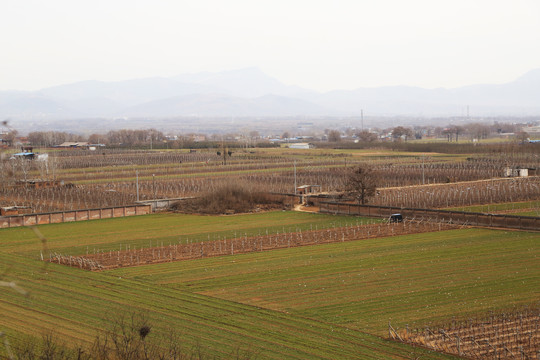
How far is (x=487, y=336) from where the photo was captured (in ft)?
52.4

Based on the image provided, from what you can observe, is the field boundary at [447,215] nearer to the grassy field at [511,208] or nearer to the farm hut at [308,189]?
the grassy field at [511,208]

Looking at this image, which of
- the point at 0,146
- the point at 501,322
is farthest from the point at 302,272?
the point at 0,146

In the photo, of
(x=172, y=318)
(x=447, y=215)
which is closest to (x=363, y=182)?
(x=447, y=215)

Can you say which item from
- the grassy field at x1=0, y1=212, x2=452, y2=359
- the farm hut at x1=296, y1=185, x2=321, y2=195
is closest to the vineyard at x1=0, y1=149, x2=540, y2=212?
the farm hut at x1=296, y1=185, x2=321, y2=195

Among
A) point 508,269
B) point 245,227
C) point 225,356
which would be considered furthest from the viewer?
point 245,227

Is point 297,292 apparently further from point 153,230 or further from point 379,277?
Result: point 153,230

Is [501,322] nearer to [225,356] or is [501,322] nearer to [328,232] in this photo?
[225,356]

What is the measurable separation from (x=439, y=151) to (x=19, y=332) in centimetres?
9700

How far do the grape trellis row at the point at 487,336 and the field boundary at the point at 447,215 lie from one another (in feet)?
54.4

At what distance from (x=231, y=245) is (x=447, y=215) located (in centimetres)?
1296

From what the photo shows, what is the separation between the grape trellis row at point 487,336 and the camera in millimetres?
14945

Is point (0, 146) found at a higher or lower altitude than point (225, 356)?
higher

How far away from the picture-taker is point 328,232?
34.8 meters

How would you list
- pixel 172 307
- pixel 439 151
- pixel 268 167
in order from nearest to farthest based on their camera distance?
pixel 172 307
pixel 268 167
pixel 439 151
